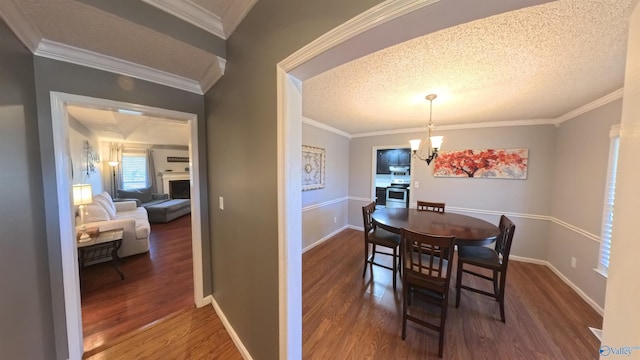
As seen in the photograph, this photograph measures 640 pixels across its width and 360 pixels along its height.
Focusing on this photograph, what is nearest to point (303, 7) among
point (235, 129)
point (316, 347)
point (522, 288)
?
point (235, 129)

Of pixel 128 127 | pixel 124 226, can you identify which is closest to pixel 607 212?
pixel 124 226

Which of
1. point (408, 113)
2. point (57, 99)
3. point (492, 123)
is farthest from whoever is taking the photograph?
point (492, 123)

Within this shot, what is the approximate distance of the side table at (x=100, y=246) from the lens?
2.54m

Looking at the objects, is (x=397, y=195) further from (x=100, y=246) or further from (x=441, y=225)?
(x=100, y=246)

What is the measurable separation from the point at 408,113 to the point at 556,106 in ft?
5.46

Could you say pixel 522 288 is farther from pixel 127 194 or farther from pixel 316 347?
pixel 127 194

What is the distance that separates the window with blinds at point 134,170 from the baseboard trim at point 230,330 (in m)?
6.65

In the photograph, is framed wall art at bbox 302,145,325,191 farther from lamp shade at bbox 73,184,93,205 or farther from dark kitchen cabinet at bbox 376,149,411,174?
lamp shade at bbox 73,184,93,205

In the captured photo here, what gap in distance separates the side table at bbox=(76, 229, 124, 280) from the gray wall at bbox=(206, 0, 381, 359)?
1946 mm

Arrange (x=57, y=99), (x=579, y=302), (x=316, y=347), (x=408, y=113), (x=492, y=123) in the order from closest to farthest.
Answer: (x=57, y=99)
(x=316, y=347)
(x=579, y=302)
(x=408, y=113)
(x=492, y=123)

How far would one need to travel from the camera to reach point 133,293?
2357 mm

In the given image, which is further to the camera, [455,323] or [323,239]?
[323,239]

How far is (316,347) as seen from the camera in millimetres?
1697

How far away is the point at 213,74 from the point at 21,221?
1.46m
